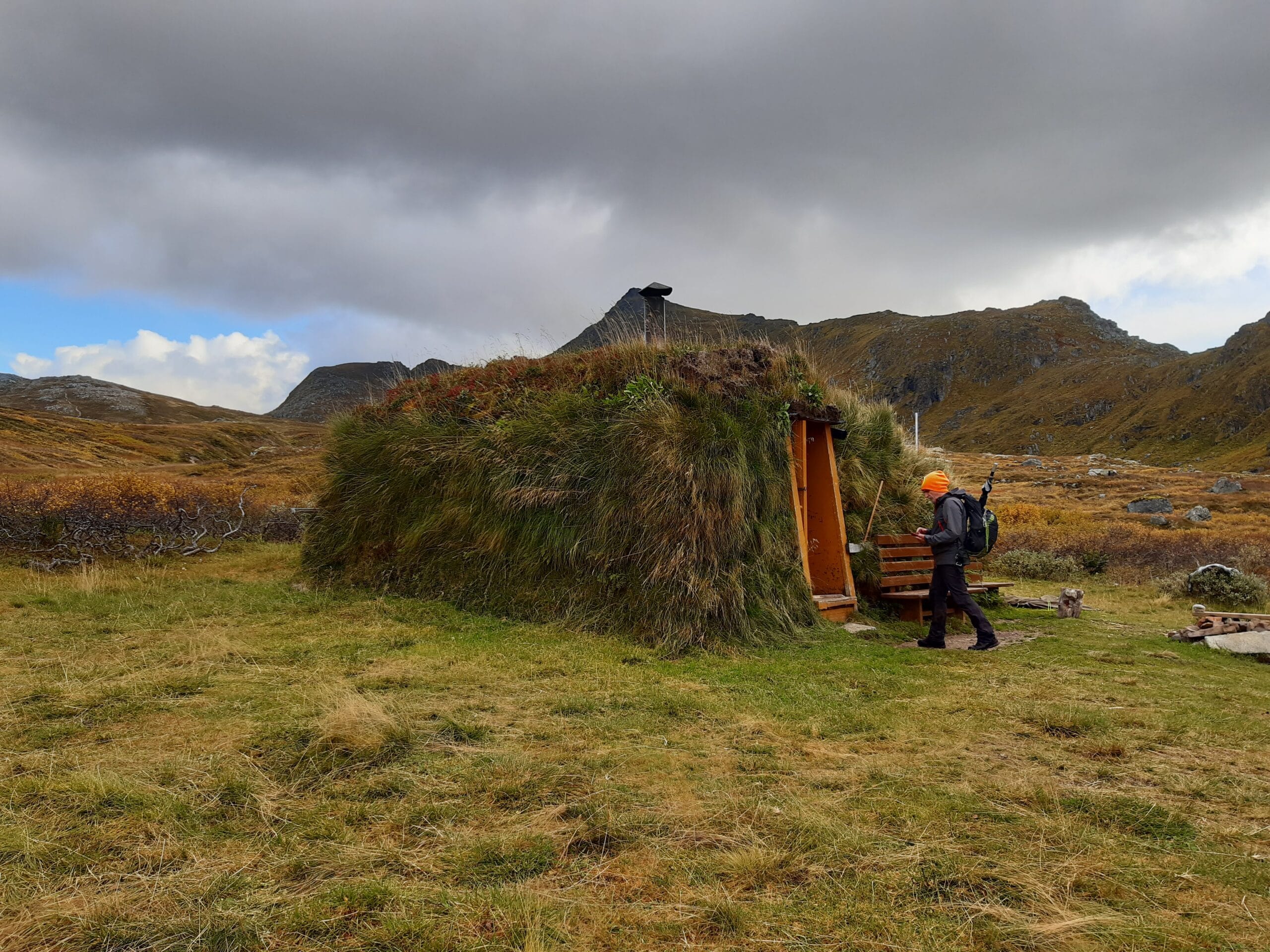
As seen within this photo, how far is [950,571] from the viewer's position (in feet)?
29.5

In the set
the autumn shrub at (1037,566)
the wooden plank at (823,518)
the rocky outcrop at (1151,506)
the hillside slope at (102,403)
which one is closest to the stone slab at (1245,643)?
the wooden plank at (823,518)

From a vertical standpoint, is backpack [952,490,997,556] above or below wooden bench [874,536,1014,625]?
above

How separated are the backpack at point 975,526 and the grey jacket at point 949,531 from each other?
47 millimetres

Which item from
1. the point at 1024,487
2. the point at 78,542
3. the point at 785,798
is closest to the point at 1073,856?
the point at 785,798

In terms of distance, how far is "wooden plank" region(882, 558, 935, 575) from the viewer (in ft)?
34.7

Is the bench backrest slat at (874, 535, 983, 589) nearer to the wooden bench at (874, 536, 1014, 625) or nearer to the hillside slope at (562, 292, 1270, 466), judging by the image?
the wooden bench at (874, 536, 1014, 625)

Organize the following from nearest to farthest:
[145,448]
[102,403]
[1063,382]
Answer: [145,448] < [102,403] < [1063,382]

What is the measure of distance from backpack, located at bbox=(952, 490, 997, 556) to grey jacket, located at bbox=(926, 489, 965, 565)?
0.05 metres

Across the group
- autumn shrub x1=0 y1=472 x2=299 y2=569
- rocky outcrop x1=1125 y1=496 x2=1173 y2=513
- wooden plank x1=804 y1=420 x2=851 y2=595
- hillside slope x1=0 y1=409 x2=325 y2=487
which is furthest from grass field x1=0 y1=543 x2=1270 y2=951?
rocky outcrop x1=1125 y1=496 x2=1173 y2=513

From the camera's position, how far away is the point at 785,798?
3941 mm

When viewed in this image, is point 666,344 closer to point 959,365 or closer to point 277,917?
point 277,917

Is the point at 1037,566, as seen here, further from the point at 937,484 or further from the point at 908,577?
the point at 937,484

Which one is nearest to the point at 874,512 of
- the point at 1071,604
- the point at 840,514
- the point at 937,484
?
the point at 840,514

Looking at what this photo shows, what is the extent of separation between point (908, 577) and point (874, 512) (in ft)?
3.43
